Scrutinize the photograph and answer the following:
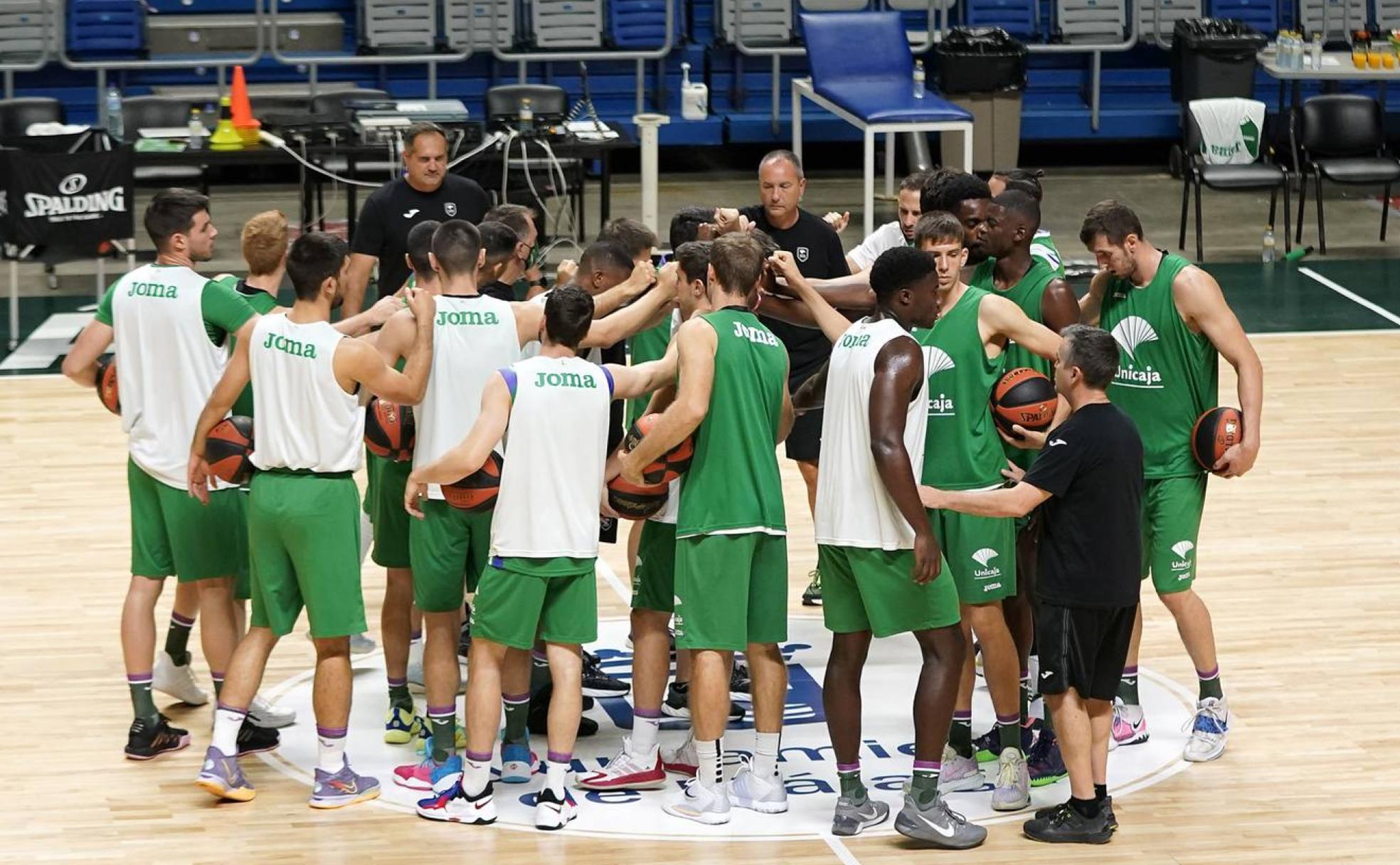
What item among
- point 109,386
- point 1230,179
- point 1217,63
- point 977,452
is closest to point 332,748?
point 109,386

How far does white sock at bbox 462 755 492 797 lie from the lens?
6109mm

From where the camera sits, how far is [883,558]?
5.96 meters

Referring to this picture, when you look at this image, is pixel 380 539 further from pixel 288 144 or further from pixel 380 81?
pixel 380 81

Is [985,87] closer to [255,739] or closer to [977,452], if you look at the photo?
[977,452]

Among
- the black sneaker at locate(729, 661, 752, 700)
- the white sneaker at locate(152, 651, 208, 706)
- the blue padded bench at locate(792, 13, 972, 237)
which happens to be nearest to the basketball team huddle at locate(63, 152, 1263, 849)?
the white sneaker at locate(152, 651, 208, 706)

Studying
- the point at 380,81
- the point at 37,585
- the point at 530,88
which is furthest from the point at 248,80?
the point at 37,585

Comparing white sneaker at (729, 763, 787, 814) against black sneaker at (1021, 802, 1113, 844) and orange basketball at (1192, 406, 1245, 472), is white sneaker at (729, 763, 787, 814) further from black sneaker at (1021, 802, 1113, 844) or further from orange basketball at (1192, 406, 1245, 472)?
orange basketball at (1192, 406, 1245, 472)

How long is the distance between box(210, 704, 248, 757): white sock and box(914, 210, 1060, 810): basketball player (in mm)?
2317

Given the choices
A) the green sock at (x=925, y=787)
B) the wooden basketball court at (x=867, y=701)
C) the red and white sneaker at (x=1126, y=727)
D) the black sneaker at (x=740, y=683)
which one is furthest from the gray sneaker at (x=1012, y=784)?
the black sneaker at (x=740, y=683)

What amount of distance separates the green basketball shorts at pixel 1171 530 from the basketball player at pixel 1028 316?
1.38 ft

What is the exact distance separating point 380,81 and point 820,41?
13.3 feet

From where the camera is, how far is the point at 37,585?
27.7ft

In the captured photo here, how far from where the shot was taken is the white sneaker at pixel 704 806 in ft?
20.1

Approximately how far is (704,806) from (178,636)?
2151mm
